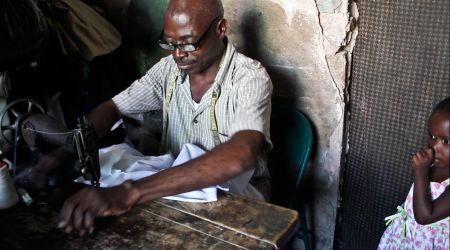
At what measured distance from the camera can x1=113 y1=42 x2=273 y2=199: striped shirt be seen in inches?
77.4

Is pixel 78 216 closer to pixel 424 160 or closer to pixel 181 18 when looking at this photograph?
pixel 181 18

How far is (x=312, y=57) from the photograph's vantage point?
90.6 inches

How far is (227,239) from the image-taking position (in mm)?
1447

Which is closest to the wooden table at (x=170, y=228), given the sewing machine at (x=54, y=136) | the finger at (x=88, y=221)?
the finger at (x=88, y=221)

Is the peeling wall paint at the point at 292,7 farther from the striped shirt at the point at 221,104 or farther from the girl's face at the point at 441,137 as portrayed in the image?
the girl's face at the point at 441,137

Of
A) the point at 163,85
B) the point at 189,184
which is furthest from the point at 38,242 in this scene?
the point at 163,85

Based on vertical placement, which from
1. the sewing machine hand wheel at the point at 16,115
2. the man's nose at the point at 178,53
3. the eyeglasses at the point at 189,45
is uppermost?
the eyeglasses at the point at 189,45

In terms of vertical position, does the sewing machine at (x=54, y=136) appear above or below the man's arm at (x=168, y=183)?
above

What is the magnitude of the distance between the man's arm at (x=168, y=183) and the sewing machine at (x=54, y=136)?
128 millimetres

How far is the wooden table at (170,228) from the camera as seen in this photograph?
1448mm

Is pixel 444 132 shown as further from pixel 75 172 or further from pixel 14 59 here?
pixel 14 59

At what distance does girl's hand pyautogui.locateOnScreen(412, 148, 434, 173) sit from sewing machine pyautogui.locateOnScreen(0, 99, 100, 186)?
1.12 m

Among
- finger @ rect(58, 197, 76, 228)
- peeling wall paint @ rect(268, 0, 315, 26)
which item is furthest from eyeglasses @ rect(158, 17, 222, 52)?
finger @ rect(58, 197, 76, 228)

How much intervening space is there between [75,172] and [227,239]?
2.23 feet
